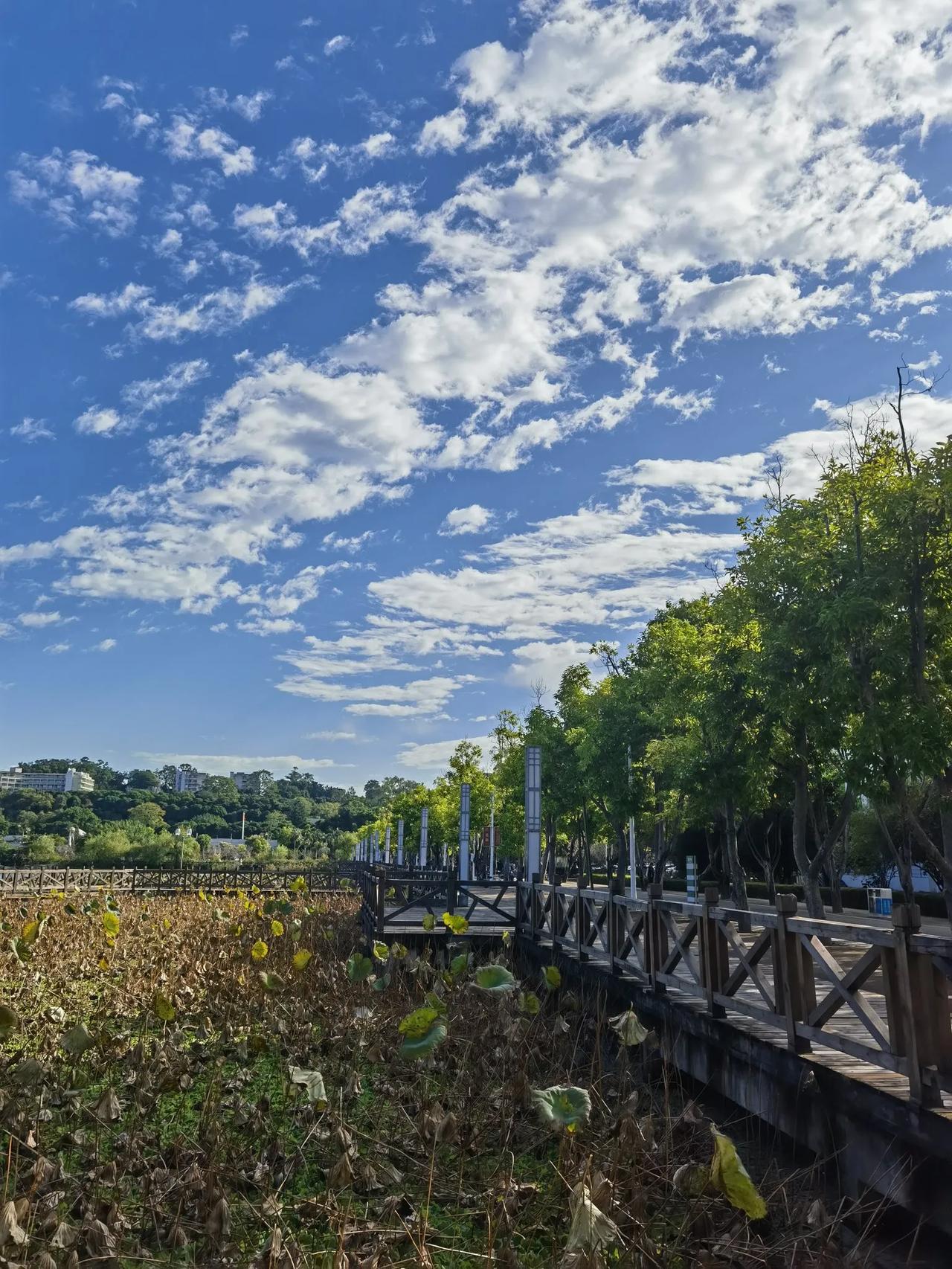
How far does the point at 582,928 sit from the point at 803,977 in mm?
5828

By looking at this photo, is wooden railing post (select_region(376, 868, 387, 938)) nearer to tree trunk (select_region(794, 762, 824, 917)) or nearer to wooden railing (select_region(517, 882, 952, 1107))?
wooden railing (select_region(517, 882, 952, 1107))

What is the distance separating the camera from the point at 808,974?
6535mm

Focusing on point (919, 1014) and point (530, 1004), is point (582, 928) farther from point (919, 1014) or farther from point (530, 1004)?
point (919, 1014)

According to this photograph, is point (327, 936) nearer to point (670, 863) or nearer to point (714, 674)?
point (714, 674)

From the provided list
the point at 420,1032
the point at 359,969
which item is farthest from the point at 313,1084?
the point at 359,969

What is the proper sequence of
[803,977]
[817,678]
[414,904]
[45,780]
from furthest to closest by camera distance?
[45,780], [414,904], [817,678], [803,977]

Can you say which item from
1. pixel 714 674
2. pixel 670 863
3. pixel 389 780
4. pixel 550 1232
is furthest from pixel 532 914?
pixel 389 780

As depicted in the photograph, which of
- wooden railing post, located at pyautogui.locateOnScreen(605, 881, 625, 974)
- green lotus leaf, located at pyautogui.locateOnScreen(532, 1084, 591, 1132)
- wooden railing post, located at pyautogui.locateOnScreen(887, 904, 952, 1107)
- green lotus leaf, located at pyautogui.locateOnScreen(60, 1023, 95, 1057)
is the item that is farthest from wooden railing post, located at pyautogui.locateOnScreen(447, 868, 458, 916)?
wooden railing post, located at pyautogui.locateOnScreen(887, 904, 952, 1107)

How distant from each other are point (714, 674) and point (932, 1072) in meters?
13.3

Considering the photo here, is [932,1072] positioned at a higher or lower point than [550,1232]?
higher

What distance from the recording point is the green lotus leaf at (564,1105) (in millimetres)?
4957

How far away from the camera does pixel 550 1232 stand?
5363 mm

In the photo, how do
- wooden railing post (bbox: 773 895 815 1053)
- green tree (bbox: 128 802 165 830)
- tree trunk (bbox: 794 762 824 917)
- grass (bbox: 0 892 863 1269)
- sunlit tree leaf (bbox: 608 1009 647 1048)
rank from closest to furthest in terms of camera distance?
grass (bbox: 0 892 863 1269)
wooden railing post (bbox: 773 895 815 1053)
sunlit tree leaf (bbox: 608 1009 647 1048)
tree trunk (bbox: 794 762 824 917)
green tree (bbox: 128 802 165 830)

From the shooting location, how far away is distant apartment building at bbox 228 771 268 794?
176m
